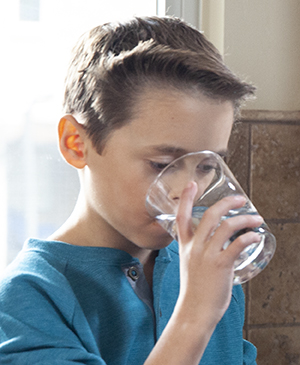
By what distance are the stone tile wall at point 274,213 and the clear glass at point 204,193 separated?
0.54m

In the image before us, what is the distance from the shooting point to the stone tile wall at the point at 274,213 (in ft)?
4.18

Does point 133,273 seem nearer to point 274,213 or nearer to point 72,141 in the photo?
point 72,141

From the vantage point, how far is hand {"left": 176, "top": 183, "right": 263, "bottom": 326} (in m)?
0.66

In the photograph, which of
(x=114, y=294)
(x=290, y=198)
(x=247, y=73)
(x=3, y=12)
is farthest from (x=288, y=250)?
(x=3, y=12)

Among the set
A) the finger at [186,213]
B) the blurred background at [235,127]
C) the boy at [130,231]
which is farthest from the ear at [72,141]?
the blurred background at [235,127]

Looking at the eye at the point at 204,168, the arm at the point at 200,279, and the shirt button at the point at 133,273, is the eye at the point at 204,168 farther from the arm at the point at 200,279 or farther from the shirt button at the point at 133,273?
the shirt button at the point at 133,273

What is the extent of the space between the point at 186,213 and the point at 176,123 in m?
0.17

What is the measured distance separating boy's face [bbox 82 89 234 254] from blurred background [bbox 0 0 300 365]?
0.46 meters

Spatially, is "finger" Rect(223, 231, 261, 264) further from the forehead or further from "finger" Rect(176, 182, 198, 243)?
the forehead

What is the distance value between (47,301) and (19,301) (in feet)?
0.15

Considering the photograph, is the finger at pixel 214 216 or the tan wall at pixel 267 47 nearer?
the finger at pixel 214 216

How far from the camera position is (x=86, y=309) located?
822 mm

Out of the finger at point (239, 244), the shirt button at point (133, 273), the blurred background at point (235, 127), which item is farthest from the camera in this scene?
the blurred background at point (235, 127)

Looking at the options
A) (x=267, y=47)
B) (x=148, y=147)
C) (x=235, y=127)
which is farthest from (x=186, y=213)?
(x=267, y=47)
